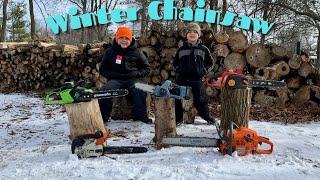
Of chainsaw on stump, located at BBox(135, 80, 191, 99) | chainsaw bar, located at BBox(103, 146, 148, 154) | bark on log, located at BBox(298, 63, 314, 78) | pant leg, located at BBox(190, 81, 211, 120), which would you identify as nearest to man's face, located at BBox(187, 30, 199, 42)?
pant leg, located at BBox(190, 81, 211, 120)

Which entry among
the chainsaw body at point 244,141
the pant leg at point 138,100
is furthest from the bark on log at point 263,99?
the chainsaw body at point 244,141

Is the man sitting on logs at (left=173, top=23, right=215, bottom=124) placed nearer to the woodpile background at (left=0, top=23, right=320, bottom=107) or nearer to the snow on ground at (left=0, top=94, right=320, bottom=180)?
the snow on ground at (left=0, top=94, right=320, bottom=180)

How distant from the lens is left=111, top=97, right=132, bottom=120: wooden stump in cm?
648

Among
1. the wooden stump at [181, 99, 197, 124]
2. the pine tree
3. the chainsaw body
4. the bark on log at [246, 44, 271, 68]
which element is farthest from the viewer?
the pine tree

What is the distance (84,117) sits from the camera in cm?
475

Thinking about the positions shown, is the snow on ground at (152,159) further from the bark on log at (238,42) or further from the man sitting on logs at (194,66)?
the bark on log at (238,42)

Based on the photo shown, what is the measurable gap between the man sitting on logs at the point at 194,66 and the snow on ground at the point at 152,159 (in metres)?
0.32

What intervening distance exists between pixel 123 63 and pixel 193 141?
2.28 m

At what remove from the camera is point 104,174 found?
148 inches

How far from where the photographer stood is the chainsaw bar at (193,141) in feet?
14.0

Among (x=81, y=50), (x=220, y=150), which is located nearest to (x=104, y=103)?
(x=220, y=150)

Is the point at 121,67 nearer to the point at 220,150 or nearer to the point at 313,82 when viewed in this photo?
the point at 220,150

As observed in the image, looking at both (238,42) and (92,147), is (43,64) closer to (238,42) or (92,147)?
(238,42)

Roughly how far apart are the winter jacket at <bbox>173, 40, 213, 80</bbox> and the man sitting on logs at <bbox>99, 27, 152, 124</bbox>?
0.66 m
